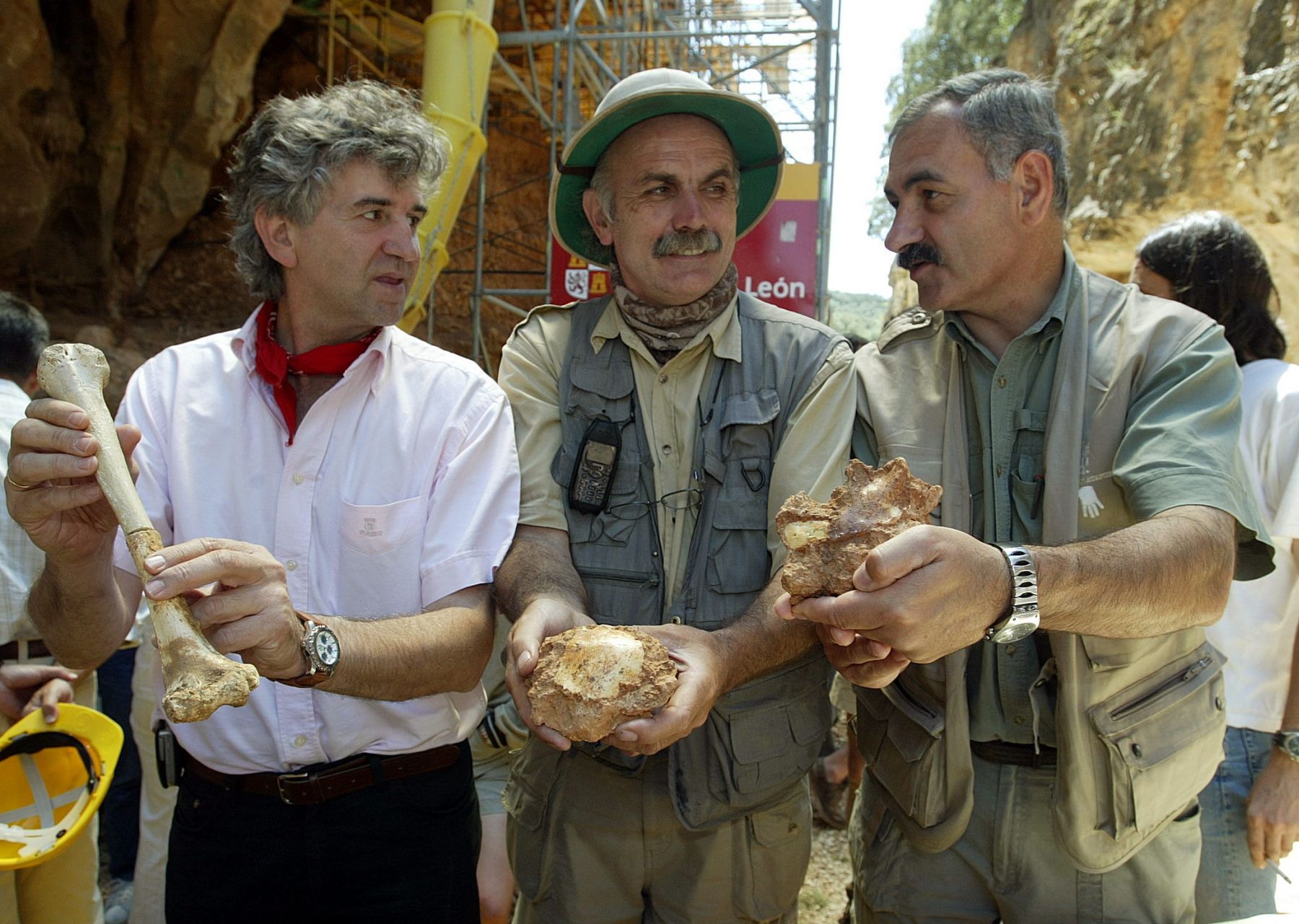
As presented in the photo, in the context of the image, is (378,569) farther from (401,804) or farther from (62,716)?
(62,716)

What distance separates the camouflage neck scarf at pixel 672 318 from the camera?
2.14 meters

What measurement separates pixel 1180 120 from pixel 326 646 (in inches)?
302

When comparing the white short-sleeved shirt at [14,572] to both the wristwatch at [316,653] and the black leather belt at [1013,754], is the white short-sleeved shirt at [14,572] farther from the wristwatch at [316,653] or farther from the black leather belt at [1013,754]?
the black leather belt at [1013,754]

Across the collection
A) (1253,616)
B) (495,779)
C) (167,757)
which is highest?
(1253,616)

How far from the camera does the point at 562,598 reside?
1.92 metres

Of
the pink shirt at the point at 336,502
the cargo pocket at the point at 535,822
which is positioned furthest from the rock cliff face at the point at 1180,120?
the pink shirt at the point at 336,502

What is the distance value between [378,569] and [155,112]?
27.6ft

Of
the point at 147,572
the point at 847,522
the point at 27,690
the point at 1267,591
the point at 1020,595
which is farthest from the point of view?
the point at 27,690

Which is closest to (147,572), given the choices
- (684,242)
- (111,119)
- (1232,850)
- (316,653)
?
(316,653)

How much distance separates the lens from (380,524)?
188 cm

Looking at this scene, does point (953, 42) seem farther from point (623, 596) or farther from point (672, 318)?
point (623, 596)

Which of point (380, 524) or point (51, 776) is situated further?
point (51, 776)

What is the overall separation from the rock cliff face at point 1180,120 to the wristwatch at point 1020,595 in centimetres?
511

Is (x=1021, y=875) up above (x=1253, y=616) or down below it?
below
